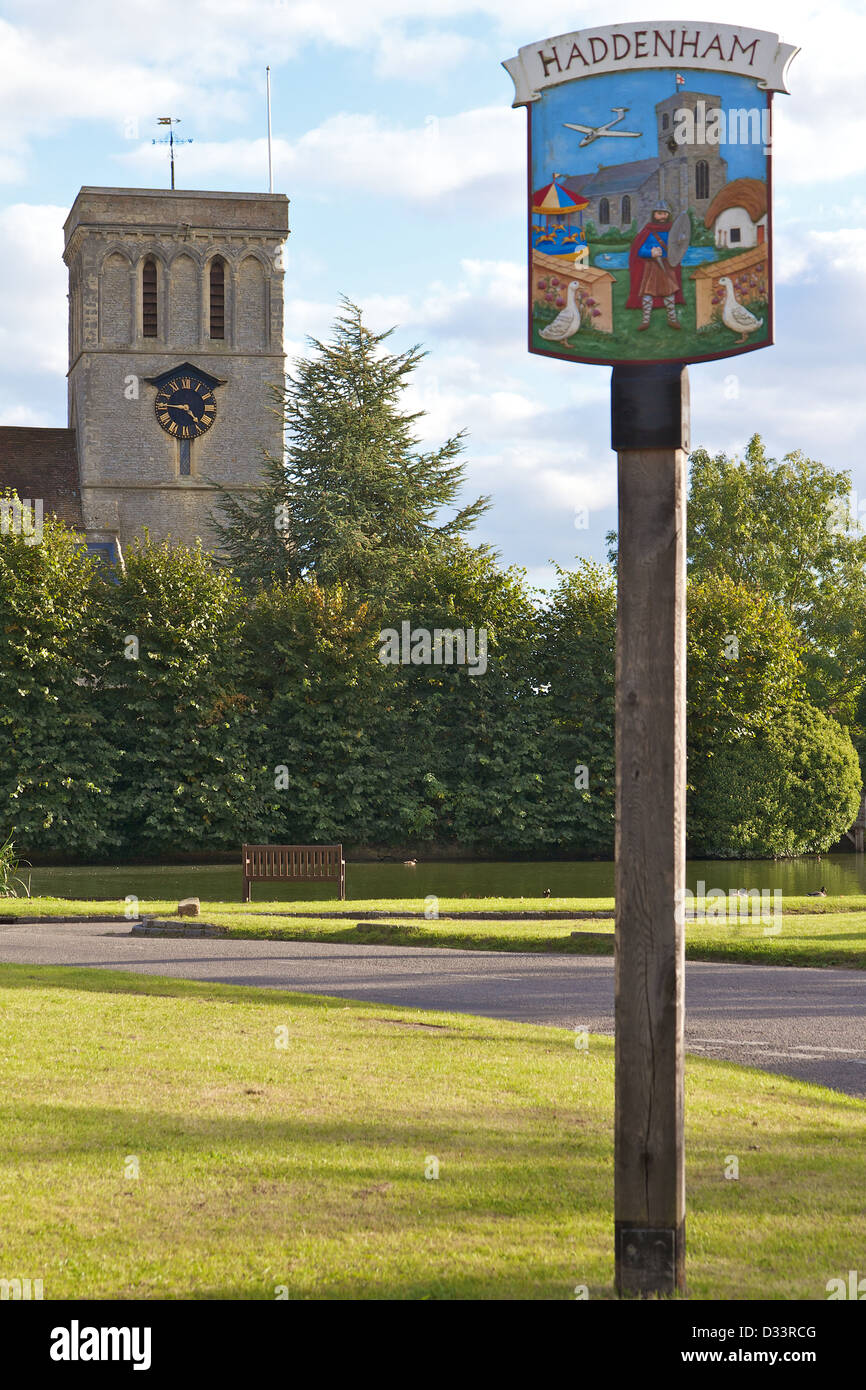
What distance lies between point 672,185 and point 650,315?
47cm

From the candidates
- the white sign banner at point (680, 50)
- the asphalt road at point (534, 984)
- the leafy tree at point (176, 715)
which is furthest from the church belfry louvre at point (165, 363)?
the white sign banner at point (680, 50)

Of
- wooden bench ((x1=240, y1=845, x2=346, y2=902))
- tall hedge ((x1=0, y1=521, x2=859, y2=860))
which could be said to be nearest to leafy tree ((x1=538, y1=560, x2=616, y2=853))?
tall hedge ((x1=0, y1=521, x2=859, y2=860))

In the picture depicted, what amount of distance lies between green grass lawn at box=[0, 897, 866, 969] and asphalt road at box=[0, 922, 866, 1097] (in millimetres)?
645

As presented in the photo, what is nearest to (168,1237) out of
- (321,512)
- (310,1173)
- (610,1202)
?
(310,1173)

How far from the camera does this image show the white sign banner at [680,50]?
5246mm

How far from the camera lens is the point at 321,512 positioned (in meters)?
52.8

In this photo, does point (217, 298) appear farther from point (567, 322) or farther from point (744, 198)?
point (744, 198)

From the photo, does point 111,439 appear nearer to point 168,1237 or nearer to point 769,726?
point 769,726

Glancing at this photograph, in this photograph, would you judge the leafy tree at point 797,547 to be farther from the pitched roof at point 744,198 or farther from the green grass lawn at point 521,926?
the pitched roof at point 744,198

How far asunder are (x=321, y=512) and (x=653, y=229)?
48.1 meters

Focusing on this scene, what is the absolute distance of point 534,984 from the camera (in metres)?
14.4

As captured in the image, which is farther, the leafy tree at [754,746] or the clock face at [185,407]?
the clock face at [185,407]

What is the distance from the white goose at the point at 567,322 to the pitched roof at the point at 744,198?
57 cm

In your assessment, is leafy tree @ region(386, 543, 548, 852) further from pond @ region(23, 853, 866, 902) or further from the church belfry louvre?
the church belfry louvre
